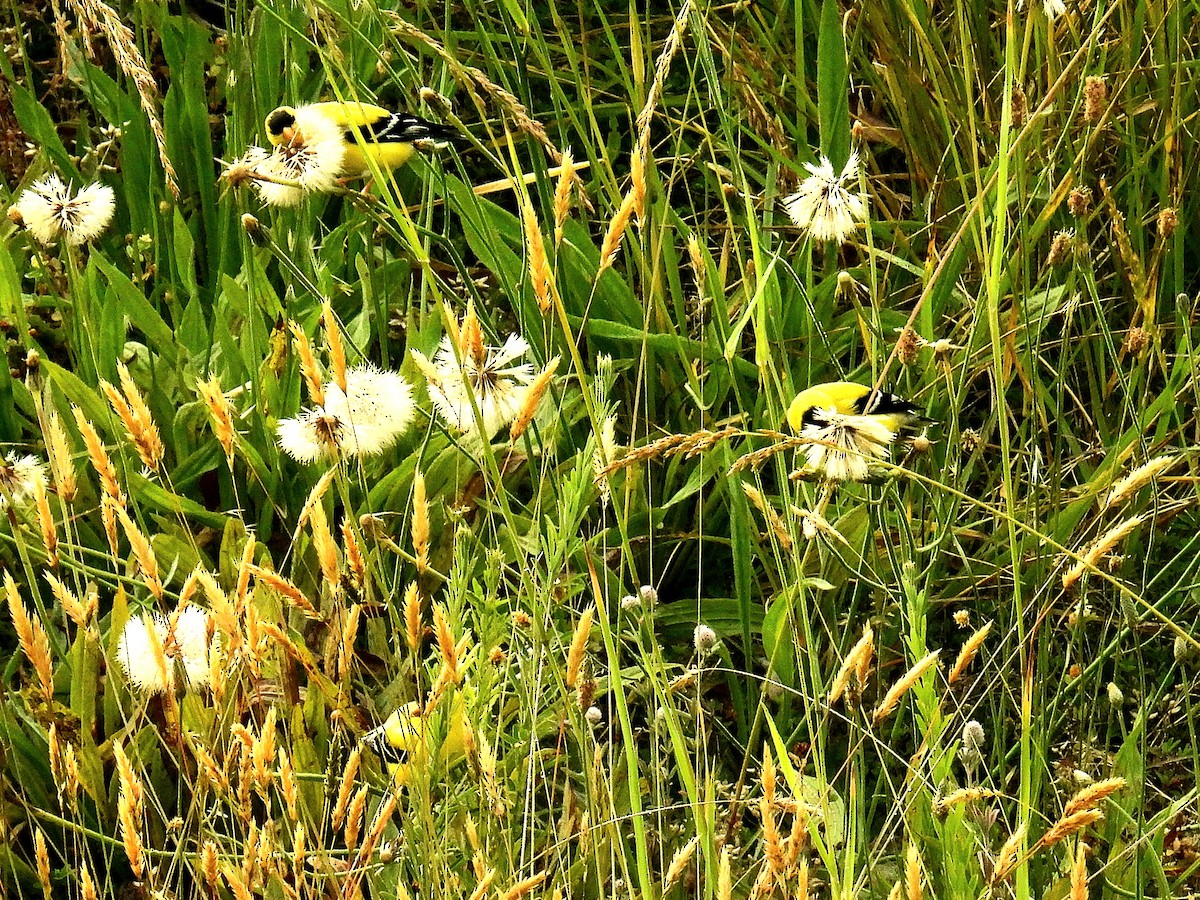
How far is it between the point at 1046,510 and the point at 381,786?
95cm

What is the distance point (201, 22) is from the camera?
305 centimetres

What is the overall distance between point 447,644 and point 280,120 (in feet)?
3.87

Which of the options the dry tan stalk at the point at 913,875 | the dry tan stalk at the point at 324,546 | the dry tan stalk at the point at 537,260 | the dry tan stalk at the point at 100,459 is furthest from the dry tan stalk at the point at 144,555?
the dry tan stalk at the point at 913,875

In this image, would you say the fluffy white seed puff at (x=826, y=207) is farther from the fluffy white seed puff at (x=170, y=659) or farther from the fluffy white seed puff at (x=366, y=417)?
the fluffy white seed puff at (x=170, y=659)

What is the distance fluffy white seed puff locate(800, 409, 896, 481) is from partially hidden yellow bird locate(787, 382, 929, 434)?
0.03m

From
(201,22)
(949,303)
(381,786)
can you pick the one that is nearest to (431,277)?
(381,786)

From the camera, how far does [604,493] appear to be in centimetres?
113

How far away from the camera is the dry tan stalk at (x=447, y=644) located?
95 centimetres

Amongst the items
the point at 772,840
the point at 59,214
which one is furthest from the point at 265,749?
the point at 59,214

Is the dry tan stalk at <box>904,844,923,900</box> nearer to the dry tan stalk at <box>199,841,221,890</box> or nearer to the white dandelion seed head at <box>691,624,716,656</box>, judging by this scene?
the white dandelion seed head at <box>691,624,716,656</box>

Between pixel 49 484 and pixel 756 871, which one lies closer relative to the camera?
pixel 756 871

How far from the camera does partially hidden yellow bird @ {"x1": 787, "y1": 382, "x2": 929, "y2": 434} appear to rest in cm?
154

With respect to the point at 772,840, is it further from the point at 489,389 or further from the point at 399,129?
the point at 399,129

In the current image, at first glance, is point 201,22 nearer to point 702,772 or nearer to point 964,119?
point 964,119
